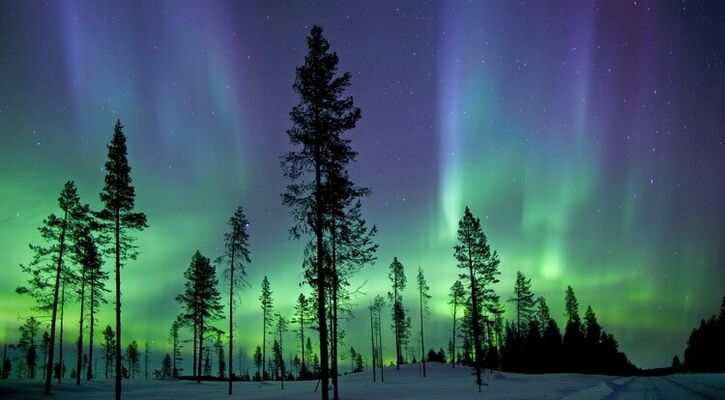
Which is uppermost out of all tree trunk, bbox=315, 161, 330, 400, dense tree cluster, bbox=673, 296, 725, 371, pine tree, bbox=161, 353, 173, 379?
tree trunk, bbox=315, 161, 330, 400

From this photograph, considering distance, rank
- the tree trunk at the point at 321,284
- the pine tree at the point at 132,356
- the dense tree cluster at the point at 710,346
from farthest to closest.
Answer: the pine tree at the point at 132,356 → the dense tree cluster at the point at 710,346 → the tree trunk at the point at 321,284

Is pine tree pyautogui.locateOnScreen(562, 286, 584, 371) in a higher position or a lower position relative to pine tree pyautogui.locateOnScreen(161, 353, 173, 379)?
higher

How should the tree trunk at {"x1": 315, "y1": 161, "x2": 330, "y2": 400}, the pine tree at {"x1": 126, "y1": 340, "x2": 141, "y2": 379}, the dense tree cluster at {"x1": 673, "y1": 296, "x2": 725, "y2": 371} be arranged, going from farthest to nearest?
the pine tree at {"x1": 126, "y1": 340, "x2": 141, "y2": 379}, the dense tree cluster at {"x1": 673, "y1": 296, "x2": 725, "y2": 371}, the tree trunk at {"x1": 315, "y1": 161, "x2": 330, "y2": 400}

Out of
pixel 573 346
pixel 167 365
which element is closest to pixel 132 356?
pixel 167 365

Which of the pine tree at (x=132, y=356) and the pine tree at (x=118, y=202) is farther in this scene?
the pine tree at (x=132, y=356)

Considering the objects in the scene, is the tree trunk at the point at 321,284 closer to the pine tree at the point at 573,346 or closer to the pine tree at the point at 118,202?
the pine tree at the point at 118,202

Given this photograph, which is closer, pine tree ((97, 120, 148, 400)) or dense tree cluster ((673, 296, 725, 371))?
pine tree ((97, 120, 148, 400))

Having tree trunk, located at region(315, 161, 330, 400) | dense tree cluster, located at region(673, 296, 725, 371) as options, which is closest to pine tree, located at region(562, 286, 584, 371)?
dense tree cluster, located at region(673, 296, 725, 371)

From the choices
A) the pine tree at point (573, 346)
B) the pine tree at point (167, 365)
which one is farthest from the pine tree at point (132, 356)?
the pine tree at point (573, 346)

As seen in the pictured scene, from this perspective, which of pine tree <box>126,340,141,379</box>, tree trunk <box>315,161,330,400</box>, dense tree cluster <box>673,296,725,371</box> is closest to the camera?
tree trunk <box>315,161,330,400</box>

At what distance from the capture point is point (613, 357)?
7844 cm

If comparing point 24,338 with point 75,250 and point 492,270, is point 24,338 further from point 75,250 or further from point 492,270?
point 492,270

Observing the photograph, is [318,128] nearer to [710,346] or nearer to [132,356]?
[710,346]

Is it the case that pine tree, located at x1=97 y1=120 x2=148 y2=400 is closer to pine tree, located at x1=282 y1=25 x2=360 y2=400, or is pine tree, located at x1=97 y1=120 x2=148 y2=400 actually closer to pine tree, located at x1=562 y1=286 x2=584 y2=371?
pine tree, located at x1=282 y1=25 x2=360 y2=400
